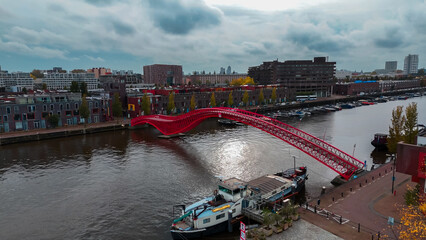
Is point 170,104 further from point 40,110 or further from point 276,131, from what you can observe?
point 276,131

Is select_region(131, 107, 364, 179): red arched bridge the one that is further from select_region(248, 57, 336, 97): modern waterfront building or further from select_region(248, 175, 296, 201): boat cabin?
select_region(248, 57, 336, 97): modern waterfront building

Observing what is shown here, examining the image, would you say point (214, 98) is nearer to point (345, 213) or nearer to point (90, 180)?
point (90, 180)

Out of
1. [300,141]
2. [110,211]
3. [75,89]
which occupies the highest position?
Result: [75,89]

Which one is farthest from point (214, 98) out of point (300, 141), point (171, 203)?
point (171, 203)

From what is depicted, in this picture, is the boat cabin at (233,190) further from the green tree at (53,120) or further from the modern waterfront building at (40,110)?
the modern waterfront building at (40,110)

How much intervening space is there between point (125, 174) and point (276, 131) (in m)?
26.0

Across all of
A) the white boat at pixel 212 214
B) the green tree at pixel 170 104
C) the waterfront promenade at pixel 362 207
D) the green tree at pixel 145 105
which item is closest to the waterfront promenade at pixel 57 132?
the green tree at pixel 145 105

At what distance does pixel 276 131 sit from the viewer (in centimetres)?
4406

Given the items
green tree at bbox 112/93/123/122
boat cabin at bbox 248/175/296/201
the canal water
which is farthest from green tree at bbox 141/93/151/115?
boat cabin at bbox 248/175/296/201

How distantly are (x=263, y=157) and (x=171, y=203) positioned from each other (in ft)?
77.1

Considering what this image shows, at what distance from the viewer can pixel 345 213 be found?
1062 inches

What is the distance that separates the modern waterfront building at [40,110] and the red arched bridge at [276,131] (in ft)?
48.8

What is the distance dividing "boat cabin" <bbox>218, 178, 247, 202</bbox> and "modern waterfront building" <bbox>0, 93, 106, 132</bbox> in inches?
2656

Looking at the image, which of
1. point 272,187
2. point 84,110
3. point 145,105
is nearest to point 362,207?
Answer: point 272,187
